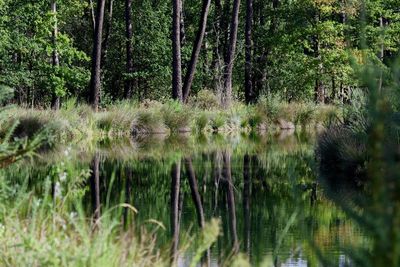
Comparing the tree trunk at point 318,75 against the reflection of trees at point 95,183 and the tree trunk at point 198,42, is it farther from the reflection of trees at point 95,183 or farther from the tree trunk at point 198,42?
the reflection of trees at point 95,183

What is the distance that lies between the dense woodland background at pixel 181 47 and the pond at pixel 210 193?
354 inches

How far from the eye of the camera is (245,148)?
715 inches

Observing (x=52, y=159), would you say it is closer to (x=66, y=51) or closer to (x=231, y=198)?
(x=231, y=198)

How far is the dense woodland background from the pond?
29.5ft

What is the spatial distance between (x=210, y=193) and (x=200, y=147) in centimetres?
759

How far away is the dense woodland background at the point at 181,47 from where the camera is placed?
27.6 m

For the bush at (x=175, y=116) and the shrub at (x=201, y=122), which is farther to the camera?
the shrub at (x=201, y=122)

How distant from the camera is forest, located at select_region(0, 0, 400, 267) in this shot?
6.91 feet

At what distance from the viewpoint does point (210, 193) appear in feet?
34.6

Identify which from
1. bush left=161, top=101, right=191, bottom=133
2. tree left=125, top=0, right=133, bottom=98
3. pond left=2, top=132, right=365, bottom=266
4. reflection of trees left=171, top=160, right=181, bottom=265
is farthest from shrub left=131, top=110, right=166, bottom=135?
tree left=125, top=0, right=133, bottom=98

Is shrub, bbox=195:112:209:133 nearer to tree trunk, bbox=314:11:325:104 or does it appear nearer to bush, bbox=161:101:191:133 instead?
bush, bbox=161:101:191:133

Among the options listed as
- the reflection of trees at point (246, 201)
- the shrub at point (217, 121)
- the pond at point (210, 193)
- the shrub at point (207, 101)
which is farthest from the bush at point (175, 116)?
Answer: the reflection of trees at point (246, 201)

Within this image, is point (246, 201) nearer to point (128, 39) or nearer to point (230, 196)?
point (230, 196)

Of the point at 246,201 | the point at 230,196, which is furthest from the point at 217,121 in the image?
the point at 246,201
